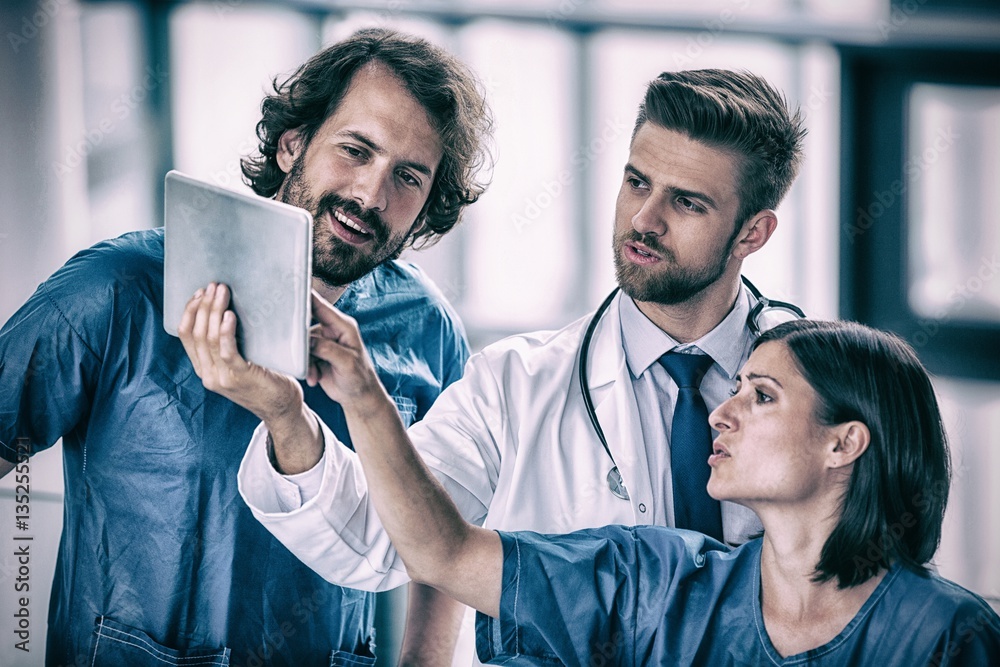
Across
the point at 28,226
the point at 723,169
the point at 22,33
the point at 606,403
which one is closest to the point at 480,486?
the point at 606,403

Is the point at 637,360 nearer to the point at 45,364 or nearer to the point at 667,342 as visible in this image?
the point at 667,342

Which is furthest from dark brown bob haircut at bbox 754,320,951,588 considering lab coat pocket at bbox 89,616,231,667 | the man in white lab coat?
lab coat pocket at bbox 89,616,231,667

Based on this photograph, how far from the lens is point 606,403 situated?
1507mm

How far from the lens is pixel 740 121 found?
1.54m

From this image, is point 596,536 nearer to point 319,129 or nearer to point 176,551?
point 176,551

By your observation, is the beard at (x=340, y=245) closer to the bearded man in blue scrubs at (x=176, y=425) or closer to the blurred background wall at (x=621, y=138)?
the bearded man in blue scrubs at (x=176, y=425)

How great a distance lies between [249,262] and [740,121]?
2.68ft

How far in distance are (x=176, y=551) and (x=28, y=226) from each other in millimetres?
907

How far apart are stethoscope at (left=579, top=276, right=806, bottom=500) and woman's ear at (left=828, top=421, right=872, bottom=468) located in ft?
0.97

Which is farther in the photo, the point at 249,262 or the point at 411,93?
the point at 411,93

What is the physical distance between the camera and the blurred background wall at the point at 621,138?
2496mm

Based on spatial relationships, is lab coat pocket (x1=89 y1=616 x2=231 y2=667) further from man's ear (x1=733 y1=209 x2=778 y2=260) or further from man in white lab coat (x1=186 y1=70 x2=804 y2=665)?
man's ear (x1=733 y1=209 x2=778 y2=260)

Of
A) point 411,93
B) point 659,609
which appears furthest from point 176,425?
point 659,609

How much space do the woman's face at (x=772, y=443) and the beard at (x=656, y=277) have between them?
0.72ft
